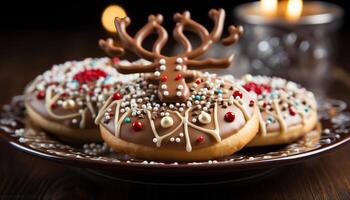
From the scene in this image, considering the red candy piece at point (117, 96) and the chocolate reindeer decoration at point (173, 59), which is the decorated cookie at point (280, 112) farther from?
the red candy piece at point (117, 96)

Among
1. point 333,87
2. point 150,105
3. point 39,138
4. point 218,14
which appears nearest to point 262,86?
point 218,14

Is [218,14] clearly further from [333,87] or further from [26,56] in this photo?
[26,56]

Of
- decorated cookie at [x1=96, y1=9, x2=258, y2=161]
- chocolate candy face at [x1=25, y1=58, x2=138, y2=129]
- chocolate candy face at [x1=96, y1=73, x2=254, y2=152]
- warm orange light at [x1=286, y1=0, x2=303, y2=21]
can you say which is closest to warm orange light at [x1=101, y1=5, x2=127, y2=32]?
warm orange light at [x1=286, y1=0, x2=303, y2=21]

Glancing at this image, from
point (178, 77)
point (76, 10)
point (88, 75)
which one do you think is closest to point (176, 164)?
point (178, 77)

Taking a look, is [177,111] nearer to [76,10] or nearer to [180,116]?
[180,116]

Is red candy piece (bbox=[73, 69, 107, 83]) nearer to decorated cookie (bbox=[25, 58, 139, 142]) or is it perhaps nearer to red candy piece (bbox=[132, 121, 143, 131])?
decorated cookie (bbox=[25, 58, 139, 142])

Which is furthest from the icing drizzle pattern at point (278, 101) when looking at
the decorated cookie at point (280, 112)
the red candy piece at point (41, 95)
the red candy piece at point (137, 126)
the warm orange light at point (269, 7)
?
the warm orange light at point (269, 7)
